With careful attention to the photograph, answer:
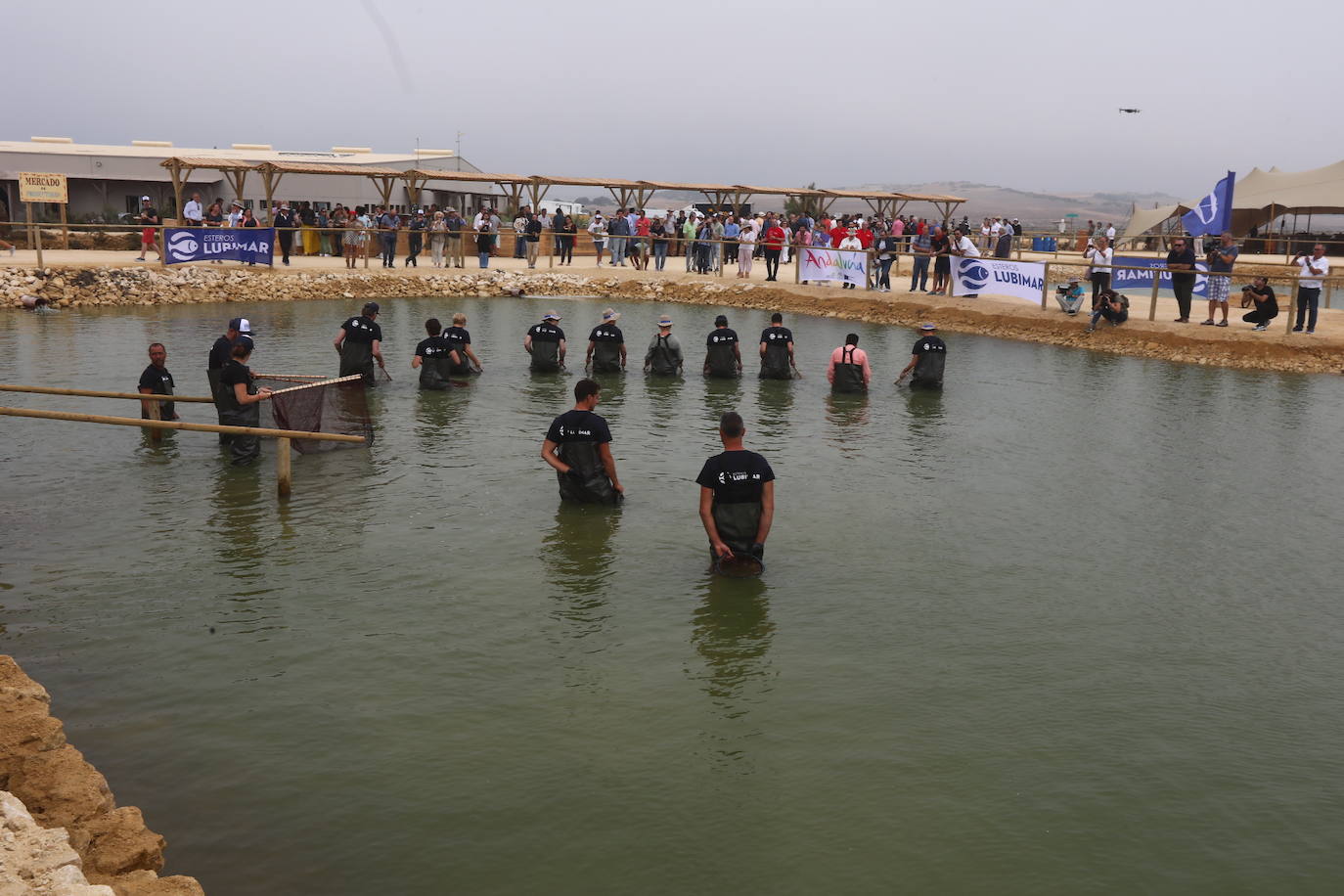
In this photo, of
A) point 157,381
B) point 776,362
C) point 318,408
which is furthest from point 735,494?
point 776,362

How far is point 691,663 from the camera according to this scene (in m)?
9.08

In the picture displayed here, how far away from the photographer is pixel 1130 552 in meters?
12.0

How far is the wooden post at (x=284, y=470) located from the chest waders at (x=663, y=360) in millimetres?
9584

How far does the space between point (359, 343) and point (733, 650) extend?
11618mm

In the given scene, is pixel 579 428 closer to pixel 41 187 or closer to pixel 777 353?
pixel 777 353

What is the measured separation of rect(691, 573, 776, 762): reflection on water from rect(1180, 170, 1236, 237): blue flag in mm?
31516

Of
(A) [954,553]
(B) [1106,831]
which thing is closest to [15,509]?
(A) [954,553]

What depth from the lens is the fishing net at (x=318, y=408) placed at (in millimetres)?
13914

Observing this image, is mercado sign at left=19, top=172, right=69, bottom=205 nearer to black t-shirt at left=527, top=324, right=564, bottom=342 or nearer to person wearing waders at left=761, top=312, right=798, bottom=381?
black t-shirt at left=527, top=324, right=564, bottom=342

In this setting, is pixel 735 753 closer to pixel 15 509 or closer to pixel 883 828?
pixel 883 828

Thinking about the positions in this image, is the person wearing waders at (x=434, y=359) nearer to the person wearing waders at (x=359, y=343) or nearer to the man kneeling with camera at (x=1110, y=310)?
the person wearing waders at (x=359, y=343)

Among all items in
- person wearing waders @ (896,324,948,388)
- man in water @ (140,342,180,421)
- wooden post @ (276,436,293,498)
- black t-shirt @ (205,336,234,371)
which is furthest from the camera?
person wearing waders @ (896,324,948,388)

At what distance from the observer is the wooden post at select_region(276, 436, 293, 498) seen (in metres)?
12.7

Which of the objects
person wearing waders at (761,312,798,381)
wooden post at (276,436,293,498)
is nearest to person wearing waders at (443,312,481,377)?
person wearing waders at (761,312,798,381)
